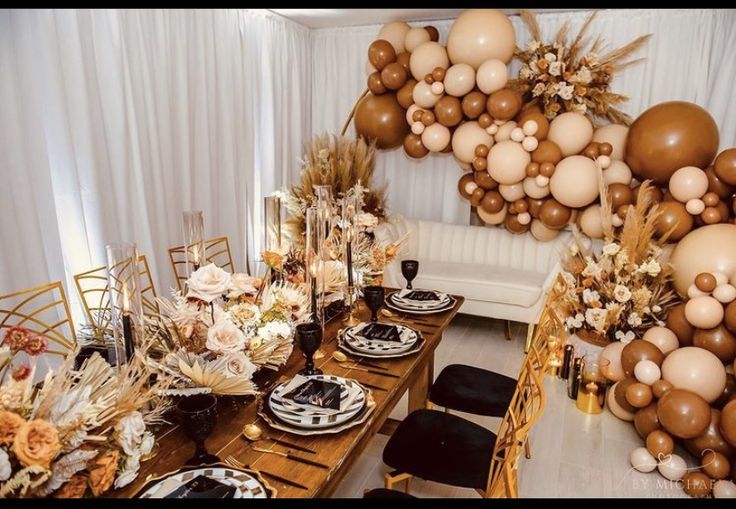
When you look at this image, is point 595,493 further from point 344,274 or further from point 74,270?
point 74,270

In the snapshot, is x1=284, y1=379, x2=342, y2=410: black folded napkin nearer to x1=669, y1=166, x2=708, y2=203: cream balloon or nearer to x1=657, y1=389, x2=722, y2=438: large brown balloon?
x1=657, y1=389, x2=722, y2=438: large brown balloon

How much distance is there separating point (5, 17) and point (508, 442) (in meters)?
2.96

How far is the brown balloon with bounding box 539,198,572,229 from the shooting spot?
3.55 metres

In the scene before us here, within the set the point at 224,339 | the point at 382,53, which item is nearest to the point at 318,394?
the point at 224,339

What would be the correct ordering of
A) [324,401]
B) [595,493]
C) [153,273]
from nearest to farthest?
[324,401] < [595,493] < [153,273]

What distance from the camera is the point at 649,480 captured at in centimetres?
222

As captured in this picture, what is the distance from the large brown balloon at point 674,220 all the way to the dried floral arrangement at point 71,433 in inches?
117

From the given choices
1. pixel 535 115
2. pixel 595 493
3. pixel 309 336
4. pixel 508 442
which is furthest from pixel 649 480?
pixel 535 115

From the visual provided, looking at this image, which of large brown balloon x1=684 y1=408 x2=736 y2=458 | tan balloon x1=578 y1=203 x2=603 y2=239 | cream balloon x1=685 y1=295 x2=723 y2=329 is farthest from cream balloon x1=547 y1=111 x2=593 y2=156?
large brown balloon x1=684 y1=408 x2=736 y2=458

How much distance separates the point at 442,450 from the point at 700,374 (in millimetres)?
1421

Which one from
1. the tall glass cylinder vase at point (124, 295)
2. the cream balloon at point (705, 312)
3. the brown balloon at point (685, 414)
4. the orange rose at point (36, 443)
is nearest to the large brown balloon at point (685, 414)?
the brown balloon at point (685, 414)

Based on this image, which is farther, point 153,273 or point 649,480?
point 153,273

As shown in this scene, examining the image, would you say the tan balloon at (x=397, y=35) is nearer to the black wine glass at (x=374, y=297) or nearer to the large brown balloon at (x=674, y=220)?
the large brown balloon at (x=674, y=220)

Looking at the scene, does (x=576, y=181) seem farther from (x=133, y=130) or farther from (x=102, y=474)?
(x=102, y=474)
